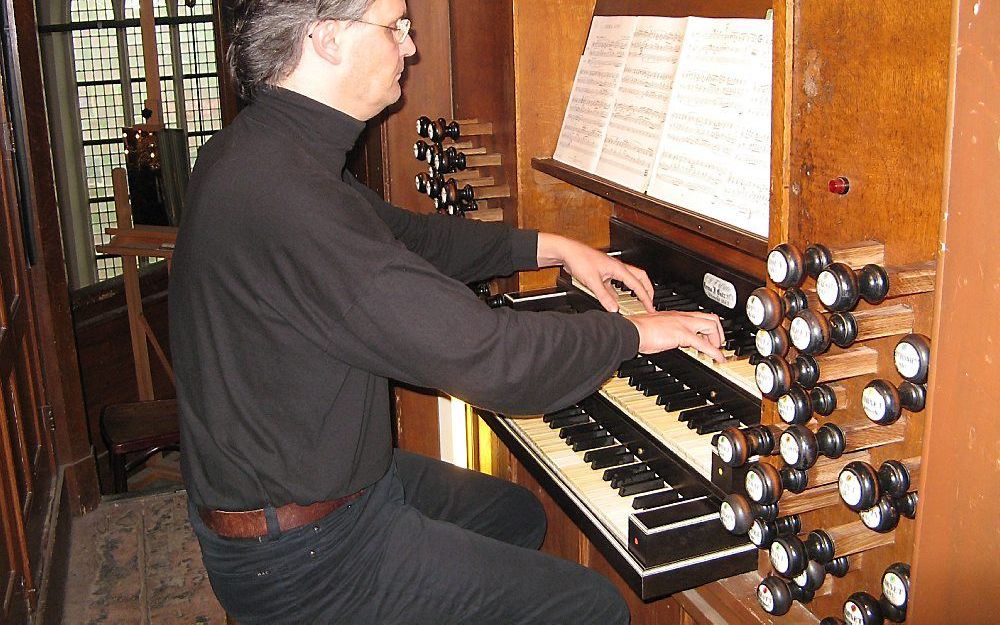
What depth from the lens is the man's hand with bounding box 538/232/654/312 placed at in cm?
232

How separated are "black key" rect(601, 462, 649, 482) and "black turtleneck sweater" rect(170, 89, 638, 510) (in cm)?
37

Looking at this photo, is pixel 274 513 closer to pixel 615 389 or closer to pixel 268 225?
pixel 268 225

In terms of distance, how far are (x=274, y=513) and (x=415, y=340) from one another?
1.66ft

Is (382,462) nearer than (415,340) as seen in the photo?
No

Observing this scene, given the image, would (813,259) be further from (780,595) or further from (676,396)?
(676,396)

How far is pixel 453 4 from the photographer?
3.43 meters

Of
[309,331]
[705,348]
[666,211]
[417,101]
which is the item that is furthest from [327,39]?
[417,101]

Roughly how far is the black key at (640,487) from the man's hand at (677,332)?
0.35 metres

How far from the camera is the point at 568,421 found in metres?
2.31

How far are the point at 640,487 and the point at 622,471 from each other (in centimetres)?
7

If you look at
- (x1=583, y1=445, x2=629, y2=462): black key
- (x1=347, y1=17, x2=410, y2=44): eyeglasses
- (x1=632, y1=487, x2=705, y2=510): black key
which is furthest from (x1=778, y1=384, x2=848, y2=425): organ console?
(x1=347, y1=17, x2=410, y2=44): eyeglasses

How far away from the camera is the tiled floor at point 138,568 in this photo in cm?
322

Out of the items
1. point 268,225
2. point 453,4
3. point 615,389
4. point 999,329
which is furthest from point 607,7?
point 999,329

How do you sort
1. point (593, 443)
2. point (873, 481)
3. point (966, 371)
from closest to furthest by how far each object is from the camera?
point (966, 371)
point (873, 481)
point (593, 443)
